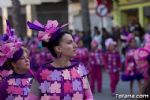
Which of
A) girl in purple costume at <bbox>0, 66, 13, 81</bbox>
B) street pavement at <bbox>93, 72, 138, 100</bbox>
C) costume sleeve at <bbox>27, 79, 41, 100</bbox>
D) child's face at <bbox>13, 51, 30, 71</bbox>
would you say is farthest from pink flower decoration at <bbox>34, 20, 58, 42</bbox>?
A: street pavement at <bbox>93, 72, 138, 100</bbox>

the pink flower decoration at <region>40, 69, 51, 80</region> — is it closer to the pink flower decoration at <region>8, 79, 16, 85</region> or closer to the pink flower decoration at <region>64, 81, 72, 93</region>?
the pink flower decoration at <region>64, 81, 72, 93</region>

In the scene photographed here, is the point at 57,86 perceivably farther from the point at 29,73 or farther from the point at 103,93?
the point at 103,93

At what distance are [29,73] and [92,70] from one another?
9.97 m

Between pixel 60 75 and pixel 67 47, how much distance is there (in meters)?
0.28

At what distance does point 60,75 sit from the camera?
5805mm

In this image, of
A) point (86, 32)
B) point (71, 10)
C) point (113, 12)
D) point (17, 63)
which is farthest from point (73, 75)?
point (71, 10)

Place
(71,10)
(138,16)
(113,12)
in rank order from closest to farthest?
(138,16) < (113,12) < (71,10)

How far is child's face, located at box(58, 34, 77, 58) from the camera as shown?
5820 millimetres

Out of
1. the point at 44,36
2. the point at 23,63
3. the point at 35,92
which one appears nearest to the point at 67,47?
the point at 44,36

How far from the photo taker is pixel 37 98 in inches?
230

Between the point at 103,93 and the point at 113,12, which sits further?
the point at 113,12

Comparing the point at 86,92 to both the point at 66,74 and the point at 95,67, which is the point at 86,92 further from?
the point at 95,67

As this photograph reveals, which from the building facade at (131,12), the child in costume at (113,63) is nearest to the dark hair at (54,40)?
the child in costume at (113,63)

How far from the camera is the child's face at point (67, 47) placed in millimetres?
5820
